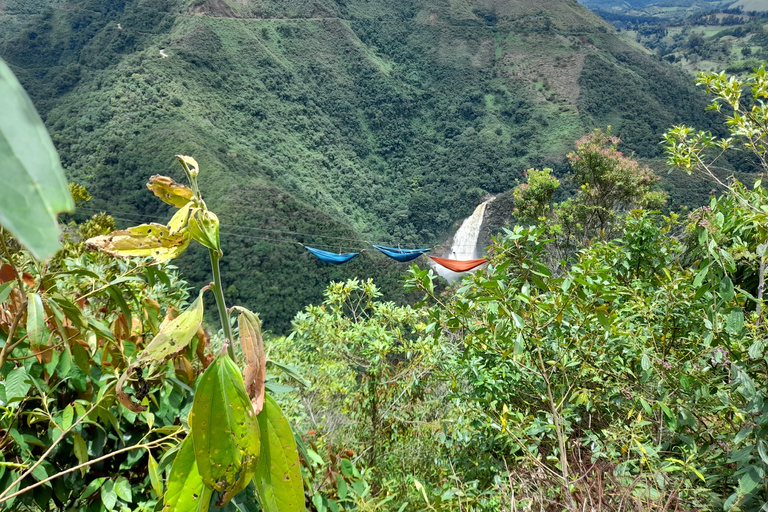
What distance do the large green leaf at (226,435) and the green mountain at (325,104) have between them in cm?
1395

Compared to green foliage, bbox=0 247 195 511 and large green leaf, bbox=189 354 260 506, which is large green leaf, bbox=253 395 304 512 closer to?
large green leaf, bbox=189 354 260 506

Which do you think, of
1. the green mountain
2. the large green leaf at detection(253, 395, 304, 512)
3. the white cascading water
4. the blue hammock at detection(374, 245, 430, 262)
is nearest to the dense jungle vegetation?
the large green leaf at detection(253, 395, 304, 512)

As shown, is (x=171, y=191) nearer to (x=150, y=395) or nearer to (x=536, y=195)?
(x=150, y=395)

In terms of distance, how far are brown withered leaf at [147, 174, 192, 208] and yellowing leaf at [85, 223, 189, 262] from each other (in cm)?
3

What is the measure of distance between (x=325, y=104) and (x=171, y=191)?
33241 millimetres

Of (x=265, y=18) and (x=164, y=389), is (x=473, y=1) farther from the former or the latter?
(x=164, y=389)

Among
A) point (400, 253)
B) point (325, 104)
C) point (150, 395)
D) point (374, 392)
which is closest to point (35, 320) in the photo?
point (150, 395)

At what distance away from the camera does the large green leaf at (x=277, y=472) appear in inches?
16.8

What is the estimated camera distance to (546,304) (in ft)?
3.61

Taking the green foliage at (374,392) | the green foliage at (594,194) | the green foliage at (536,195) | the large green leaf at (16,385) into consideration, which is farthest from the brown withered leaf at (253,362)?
the green foliage at (536,195)

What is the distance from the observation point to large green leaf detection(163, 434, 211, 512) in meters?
0.42

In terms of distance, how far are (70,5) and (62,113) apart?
15434mm

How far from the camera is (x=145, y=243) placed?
0.40m

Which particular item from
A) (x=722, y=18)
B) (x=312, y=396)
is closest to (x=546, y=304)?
(x=312, y=396)
